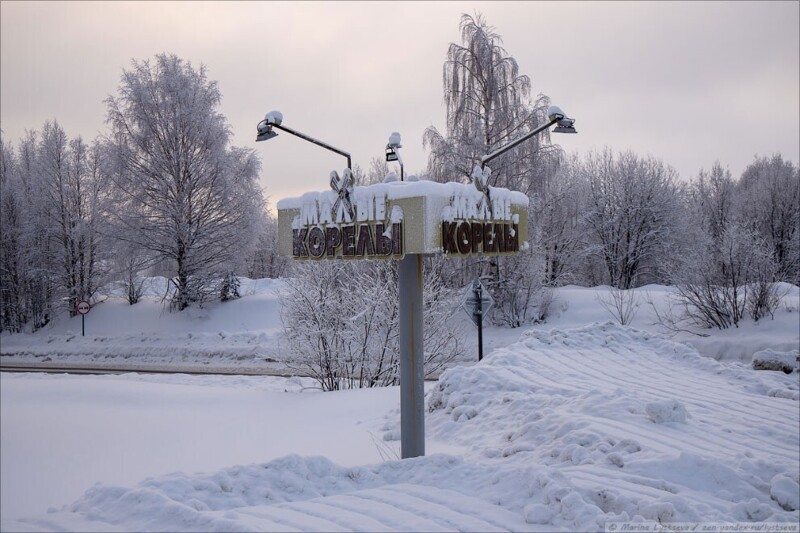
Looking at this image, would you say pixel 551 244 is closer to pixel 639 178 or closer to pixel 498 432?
pixel 639 178

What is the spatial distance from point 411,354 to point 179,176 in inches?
791

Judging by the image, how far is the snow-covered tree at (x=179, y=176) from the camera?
2412cm

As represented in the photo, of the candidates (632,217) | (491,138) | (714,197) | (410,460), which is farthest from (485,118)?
(714,197)

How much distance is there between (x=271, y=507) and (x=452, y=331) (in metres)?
10.2

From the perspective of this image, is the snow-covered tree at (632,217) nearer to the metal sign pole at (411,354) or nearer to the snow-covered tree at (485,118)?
the snow-covered tree at (485,118)

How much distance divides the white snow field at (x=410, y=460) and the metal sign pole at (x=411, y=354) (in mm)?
380

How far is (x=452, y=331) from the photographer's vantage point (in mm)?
14883

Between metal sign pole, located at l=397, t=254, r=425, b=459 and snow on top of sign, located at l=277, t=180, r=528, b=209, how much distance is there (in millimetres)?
800

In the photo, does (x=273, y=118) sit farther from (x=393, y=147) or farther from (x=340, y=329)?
(x=340, y=329)

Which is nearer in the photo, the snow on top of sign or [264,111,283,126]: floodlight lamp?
the snow on top of sign

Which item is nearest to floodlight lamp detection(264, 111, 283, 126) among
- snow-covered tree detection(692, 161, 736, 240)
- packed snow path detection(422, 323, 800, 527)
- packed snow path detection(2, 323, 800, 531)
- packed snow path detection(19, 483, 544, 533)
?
packed snow path detection(2, 323, 800, 531)

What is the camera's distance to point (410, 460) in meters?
6.32

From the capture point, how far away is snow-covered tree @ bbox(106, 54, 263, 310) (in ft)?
79.2

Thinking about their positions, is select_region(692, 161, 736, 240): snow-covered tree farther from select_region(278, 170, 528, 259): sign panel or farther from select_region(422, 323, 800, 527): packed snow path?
select_region(278, 170, 528, 259): sign panel
